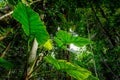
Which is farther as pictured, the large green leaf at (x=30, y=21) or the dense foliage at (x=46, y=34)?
the dense foliage at (x=46, y=34)

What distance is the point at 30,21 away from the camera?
1.66 m

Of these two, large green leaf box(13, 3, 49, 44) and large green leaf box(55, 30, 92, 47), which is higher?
large green leaf box(13, 3, 49, 44)

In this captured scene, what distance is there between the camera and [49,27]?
4.32 m

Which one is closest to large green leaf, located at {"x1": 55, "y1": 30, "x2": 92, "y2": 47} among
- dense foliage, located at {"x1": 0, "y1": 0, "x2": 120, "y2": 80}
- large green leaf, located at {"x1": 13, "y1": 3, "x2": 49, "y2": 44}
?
dense foliage, located at {"x1": 0, "y1": 0, "x2": 120, "y2": 80}

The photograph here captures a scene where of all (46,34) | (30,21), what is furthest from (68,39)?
(30,21)

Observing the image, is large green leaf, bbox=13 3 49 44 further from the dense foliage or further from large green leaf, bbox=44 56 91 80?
large green leaf, bbox=44 56 91 80

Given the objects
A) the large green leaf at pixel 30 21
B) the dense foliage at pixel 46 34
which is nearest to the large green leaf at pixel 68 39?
the dense foliage at pixel 46 34

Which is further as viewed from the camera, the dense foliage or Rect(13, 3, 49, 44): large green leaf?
the dense foliage

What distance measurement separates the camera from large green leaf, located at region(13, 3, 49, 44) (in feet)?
5.10

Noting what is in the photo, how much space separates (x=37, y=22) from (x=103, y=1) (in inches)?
192

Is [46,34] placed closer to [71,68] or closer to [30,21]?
[30,21]

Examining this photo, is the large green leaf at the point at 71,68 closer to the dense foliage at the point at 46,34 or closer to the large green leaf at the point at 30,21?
the dense foliage at the point at 46,34

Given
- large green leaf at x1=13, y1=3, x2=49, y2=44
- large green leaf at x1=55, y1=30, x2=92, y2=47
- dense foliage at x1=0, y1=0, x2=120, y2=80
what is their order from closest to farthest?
1. large green leaf at x1=13, y1=3, x2=49, y2=44
2. dense foliage at x1=0, y1=0, x2=120, y2=80
3. large green leaf at x1=55, y1=30, x2=92, y2=47

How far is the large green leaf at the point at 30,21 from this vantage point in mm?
1554
